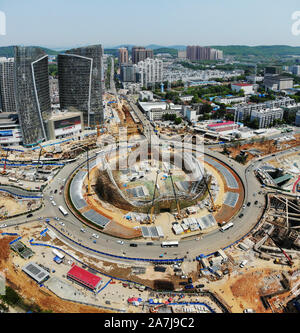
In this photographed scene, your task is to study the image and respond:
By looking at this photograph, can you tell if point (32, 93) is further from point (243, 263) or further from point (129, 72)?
point (129, 72)

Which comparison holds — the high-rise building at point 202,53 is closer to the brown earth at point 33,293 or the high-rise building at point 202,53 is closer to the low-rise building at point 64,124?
the low-rise building at point 64,124

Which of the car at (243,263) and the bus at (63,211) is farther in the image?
the bus at (63,211)

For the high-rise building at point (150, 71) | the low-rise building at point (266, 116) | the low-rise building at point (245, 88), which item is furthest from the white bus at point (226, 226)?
the high-rise building at point (150, 71)

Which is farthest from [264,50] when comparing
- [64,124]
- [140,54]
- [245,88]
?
[64,124]

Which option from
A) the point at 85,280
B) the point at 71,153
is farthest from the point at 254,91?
the point at 85,280

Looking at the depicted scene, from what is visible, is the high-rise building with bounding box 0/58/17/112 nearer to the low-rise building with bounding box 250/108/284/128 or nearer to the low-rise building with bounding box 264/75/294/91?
the low-rise building with bounding box 250/108/284/128
